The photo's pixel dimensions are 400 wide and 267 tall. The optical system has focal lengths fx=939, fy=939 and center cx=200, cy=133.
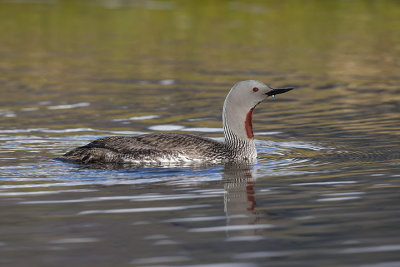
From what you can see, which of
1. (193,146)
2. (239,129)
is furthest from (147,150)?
(239,129)

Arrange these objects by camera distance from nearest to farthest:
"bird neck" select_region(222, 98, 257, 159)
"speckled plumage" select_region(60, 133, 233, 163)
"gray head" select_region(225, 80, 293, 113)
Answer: "speckled plumage" select_region(60, 133, 233, 163)
"gray head" select_region(225, 80, 293, 113)
"bird neck" select_region(222, 98, 257, 159)

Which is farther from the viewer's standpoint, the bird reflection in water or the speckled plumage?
the speckled plumage

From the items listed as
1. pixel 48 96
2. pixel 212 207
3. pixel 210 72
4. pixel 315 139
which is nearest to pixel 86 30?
pixel 210 72

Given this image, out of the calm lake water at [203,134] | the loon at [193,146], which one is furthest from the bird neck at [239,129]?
the calm lake water at [203,134]

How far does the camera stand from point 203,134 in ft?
42.5

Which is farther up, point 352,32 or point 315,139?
point 352,32

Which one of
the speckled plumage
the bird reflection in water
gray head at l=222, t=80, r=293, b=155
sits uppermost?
gray head at l=222, t=80, r=293, b=155

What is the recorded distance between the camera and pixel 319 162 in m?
10.4

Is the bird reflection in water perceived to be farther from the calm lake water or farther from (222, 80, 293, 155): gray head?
(222, 80, 293, 155): gray head

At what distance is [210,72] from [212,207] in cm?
1239

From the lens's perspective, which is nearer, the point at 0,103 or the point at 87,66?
the point at 0,103

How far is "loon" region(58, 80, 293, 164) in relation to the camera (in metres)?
10.4

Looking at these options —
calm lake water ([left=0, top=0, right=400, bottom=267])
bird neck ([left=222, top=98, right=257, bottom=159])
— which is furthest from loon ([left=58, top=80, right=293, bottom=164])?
calm lake water ([left=0, top=0, right=400, bottom=267])

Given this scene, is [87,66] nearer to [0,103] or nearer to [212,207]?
[0,103]
